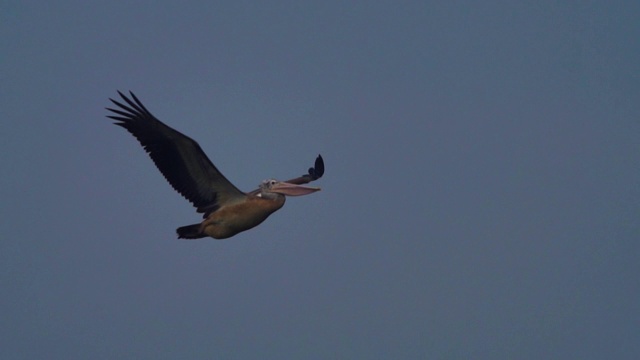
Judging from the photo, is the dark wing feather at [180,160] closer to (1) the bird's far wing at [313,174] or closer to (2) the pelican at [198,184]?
(2) the pelican at [198,184]

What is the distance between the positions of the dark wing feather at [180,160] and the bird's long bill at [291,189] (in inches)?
31.2

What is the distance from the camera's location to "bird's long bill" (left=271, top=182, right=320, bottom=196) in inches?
1037

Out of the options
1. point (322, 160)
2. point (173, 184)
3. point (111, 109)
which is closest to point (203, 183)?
point (173, 184)

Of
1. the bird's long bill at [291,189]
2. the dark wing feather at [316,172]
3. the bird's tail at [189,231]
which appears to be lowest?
the bird's tail at [189,231]

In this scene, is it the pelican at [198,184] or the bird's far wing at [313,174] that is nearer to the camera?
the pelican at [198,184]

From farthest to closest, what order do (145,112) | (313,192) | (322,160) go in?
(322,160) < (313,192) < (145,112)

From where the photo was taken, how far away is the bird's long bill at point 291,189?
26.3 meters

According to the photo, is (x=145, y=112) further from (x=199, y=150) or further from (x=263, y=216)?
(x=263, y=216)

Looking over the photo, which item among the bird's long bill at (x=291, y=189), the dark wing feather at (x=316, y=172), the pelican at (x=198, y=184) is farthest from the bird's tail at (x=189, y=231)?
the dark wing feather at (x=316, y=172)

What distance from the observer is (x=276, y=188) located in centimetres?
2633

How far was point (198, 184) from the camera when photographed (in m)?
25.9

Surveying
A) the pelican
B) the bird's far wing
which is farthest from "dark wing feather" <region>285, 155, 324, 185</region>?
the pelican

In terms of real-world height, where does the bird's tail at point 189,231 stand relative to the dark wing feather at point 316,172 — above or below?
below

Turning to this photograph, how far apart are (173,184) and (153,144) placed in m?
0.90
